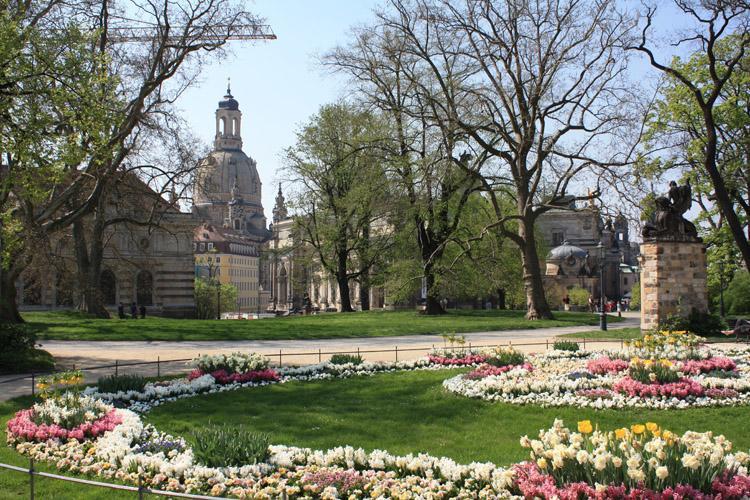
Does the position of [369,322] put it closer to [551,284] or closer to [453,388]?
[453,388]

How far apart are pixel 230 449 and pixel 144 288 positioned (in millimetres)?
53514

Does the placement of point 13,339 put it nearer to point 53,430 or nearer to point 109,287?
point 53,430

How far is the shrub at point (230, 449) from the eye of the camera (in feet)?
32.6

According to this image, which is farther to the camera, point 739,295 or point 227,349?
point 739,295

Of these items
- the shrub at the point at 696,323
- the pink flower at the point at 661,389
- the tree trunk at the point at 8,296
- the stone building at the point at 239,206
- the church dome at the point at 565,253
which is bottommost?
the pink flower at the point at 661,389

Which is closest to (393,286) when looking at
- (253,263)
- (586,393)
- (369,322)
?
(369,322)

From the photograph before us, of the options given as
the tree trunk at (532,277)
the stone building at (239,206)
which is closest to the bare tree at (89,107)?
the tree trunk at (532,277)

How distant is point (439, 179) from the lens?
37.8m

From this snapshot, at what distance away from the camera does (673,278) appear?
28953 millimetres

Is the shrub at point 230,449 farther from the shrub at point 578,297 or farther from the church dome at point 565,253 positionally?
the church dome at point 565,253

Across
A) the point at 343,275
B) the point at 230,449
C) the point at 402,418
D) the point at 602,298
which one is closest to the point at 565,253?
the point at 343,275

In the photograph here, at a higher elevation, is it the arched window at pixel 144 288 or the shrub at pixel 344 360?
the arched window at pixel 144 288

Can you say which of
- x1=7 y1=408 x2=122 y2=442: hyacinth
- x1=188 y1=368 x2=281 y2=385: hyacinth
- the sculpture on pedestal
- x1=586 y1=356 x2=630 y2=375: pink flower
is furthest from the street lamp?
x1=7 y1=408 x2=122 y2=442: hyacinth

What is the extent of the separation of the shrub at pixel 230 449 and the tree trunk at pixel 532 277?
30.4 m
